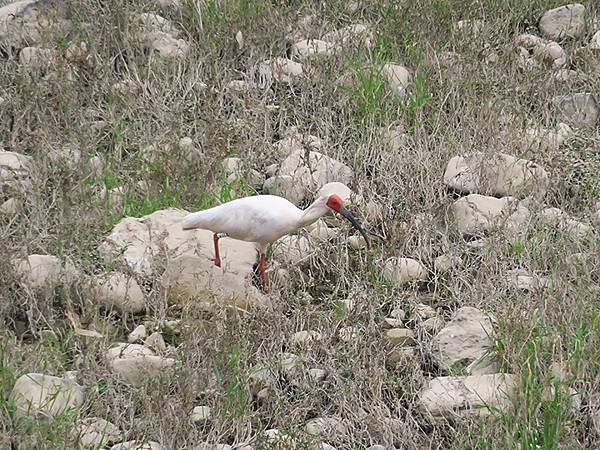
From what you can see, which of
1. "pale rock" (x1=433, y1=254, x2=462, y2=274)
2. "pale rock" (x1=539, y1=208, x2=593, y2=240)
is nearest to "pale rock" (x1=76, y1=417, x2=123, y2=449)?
"pale rock" (x1=433, y1=254, x2=462, y2=274)

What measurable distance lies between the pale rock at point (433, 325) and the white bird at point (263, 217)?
0.50 meters

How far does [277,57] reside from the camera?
6703 mm

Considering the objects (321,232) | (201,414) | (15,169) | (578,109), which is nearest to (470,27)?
(578,109)

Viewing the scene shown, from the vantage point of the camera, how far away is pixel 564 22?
7086mm

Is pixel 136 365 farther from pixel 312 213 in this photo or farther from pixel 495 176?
pixel 495 176

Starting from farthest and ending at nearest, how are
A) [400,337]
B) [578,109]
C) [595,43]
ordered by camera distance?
[595,43] < [578,109] < [400,337]

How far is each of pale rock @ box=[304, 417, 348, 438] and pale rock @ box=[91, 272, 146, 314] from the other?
3.45ft

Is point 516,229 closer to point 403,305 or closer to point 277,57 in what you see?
point 403,305

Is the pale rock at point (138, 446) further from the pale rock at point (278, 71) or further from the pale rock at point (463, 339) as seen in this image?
the pale rock at point (278, 71)

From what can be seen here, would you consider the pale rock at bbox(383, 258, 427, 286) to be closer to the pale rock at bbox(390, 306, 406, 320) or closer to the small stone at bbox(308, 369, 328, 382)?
the pale rock at bbox(390, 306, 406, 320)

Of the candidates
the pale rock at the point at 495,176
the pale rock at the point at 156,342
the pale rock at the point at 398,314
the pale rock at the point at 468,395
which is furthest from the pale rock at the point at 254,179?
the pale rock at the point at 468,395

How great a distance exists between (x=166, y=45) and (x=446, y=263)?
2.54 m

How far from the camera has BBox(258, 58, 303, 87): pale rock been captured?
6.48 meters

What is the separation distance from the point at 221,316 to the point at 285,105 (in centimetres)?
211
